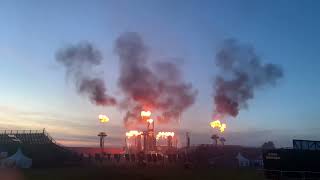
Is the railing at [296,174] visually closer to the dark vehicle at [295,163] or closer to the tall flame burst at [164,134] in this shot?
the dark vehicle at [295,163]

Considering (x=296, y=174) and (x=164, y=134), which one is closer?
(x=296, y=174)

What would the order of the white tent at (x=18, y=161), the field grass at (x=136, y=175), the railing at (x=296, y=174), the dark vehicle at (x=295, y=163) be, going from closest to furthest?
the railing at (x=296, y=174) → the dark vehicle at (x=295, y=163) → the field grass at (x=136, y=175) → the white tent at (x=18, y=161)

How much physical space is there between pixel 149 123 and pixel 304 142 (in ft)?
213

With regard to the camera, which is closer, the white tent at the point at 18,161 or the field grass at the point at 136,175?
the field grass at the point at 136,175

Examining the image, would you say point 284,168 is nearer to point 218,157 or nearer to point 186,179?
point 186,179

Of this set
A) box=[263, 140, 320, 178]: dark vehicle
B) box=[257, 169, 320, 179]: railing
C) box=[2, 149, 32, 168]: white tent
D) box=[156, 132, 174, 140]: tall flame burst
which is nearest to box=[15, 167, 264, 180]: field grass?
box=[257, 169, 320, 179]: railing

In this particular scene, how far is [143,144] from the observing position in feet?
413

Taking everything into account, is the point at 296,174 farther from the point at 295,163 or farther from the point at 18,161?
the point at 18,161

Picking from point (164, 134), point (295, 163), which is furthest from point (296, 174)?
point (164, 134)

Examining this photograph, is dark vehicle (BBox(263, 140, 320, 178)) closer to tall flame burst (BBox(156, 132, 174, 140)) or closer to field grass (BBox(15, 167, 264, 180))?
field grass (BBox(15, 167, 264, 180))

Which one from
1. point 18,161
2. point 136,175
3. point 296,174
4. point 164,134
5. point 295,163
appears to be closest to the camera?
point 296,174

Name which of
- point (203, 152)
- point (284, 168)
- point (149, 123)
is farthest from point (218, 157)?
point (284, 168)

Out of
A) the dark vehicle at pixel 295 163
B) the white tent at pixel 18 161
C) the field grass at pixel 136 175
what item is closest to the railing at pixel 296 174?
the dark vehicle at pixel 295 163

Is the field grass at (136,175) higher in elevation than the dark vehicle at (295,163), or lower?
lower
